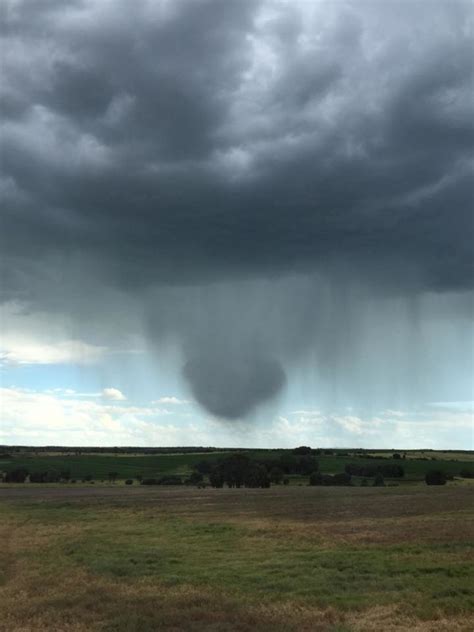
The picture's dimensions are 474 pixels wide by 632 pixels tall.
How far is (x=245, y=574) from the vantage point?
27250 millimetres

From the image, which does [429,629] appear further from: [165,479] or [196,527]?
[165,479]

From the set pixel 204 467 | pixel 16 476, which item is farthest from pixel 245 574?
pixel 204 467

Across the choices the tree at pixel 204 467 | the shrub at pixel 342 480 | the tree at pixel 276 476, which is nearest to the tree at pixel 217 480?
the tree at pixel 276 476

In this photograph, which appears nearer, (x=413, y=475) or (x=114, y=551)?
(x=114, y=551)

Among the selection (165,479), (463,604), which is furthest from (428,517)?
(165,479)

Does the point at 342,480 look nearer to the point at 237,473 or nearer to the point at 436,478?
the point at 436,478

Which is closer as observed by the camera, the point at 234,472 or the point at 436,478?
the point at 436,478

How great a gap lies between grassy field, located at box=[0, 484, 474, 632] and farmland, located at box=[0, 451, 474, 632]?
0.24ft

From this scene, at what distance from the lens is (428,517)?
48156 mm

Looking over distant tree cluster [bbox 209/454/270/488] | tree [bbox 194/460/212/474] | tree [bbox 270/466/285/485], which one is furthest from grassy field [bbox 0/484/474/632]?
tree [bbox 194/460/212/474]

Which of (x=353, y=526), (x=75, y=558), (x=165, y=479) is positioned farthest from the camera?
(x=165, y=479)

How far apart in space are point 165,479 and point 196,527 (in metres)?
112

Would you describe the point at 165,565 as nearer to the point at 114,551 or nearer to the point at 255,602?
the point at 114,551

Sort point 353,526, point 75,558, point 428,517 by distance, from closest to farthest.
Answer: point 75,558
point 353,526
point 428,517
